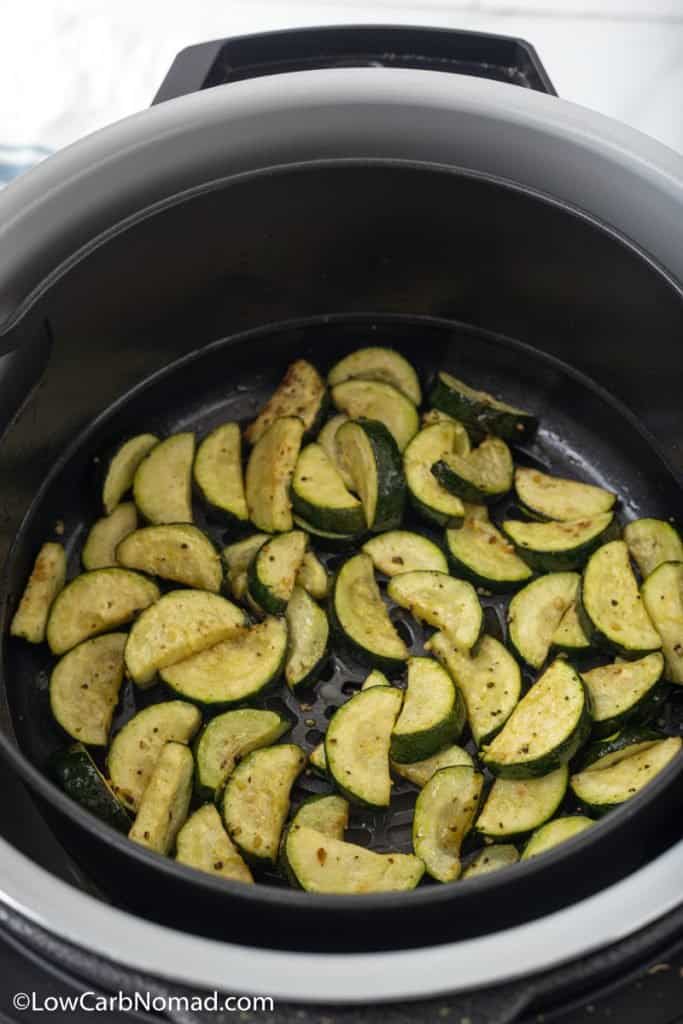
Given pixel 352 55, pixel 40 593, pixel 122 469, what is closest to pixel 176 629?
pixel 40 593

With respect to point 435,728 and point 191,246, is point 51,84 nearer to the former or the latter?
point 191,246

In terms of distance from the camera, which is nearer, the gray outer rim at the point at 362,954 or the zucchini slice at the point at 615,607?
the gray outer rim at the point at 362,954

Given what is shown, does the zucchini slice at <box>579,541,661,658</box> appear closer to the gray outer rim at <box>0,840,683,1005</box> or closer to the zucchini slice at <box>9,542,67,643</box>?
the gray outer rim at <box>0,840,683,1005</box>

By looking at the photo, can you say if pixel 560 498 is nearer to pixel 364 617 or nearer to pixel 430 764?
pixel 364 617

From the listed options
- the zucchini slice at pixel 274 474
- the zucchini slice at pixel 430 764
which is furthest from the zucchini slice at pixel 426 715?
the zucchini slice at pixel 274 474

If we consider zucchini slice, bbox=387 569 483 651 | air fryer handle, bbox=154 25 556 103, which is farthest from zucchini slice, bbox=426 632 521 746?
air fryer handle, bbox=154 25 556 103

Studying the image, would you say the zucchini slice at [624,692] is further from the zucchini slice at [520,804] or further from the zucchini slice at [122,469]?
the zucchini slice at [122,469]

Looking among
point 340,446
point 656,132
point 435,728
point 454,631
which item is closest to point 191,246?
point 340,446
